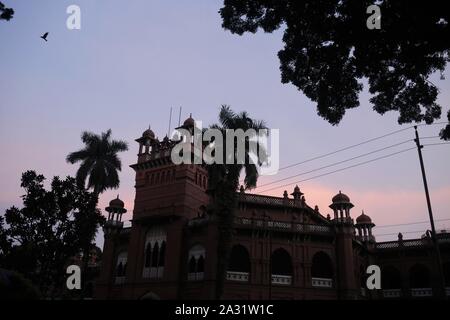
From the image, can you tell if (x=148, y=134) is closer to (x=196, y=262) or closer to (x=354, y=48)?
(x=196, y=262)

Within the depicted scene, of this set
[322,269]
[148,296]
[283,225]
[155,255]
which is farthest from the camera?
[155,255]

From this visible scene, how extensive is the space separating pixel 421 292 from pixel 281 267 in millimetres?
15002

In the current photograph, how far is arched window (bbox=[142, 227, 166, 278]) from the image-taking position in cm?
3266

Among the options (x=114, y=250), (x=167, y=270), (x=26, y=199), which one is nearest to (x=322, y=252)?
(x=167, y=270)

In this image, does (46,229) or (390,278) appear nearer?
(46,229)

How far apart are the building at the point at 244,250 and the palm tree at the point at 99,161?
13.2 feet

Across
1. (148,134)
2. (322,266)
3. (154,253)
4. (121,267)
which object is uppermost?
(148,134)

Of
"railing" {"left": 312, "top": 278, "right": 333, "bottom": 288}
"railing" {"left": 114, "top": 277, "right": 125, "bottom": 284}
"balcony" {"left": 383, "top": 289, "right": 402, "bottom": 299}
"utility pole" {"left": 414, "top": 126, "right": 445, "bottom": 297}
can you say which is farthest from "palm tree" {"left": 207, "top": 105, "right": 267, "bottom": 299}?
"balcony" {"left": 383, "top": 289, "right": 402, "bottom": 299}

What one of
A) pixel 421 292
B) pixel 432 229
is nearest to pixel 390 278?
pixel 421 292

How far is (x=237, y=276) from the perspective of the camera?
97.0 ft

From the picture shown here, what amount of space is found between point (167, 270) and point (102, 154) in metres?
11.2

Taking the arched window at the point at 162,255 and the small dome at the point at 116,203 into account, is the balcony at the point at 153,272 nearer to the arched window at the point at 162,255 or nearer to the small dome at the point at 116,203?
the arched window at the point at 162,255

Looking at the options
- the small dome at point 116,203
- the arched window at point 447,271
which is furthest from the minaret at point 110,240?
the arched window at point 447,271

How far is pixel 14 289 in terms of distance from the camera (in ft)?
35.2
